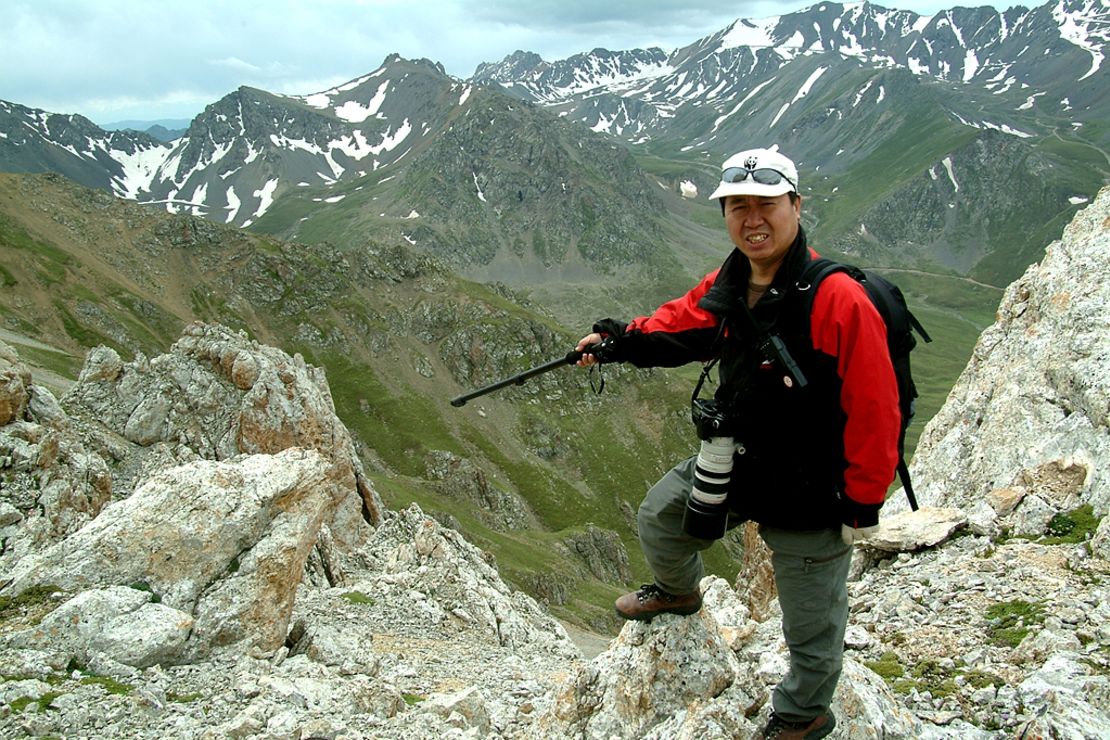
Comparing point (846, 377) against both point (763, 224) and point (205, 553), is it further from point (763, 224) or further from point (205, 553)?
point (205, 553)

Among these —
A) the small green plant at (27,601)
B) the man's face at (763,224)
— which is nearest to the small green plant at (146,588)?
the small green plant at (27,601)

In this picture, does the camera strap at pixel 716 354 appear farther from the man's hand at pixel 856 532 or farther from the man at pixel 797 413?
the man's hand at pixel 856 532

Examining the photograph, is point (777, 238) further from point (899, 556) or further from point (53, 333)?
point (53, 333)

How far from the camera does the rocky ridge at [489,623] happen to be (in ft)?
33.9

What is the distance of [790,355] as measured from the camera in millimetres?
7793

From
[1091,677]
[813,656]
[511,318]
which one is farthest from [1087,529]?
[511,318]

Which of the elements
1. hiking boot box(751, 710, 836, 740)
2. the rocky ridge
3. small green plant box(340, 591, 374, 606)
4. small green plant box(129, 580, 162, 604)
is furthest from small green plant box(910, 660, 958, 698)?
small green plant box(340, 591, 374, 606)

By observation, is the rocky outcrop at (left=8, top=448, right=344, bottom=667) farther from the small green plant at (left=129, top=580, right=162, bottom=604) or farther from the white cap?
the white cap

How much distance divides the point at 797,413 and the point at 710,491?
1.44 m

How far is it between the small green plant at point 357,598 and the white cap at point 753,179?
19512mm

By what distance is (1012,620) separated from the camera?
12.4 meters

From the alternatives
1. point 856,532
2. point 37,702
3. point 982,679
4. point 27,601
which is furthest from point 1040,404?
point 27,601

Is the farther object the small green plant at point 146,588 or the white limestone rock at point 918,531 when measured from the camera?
the white limestone rock at point 918,531

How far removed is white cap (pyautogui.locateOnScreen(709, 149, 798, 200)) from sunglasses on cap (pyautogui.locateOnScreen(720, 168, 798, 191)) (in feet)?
0.04
